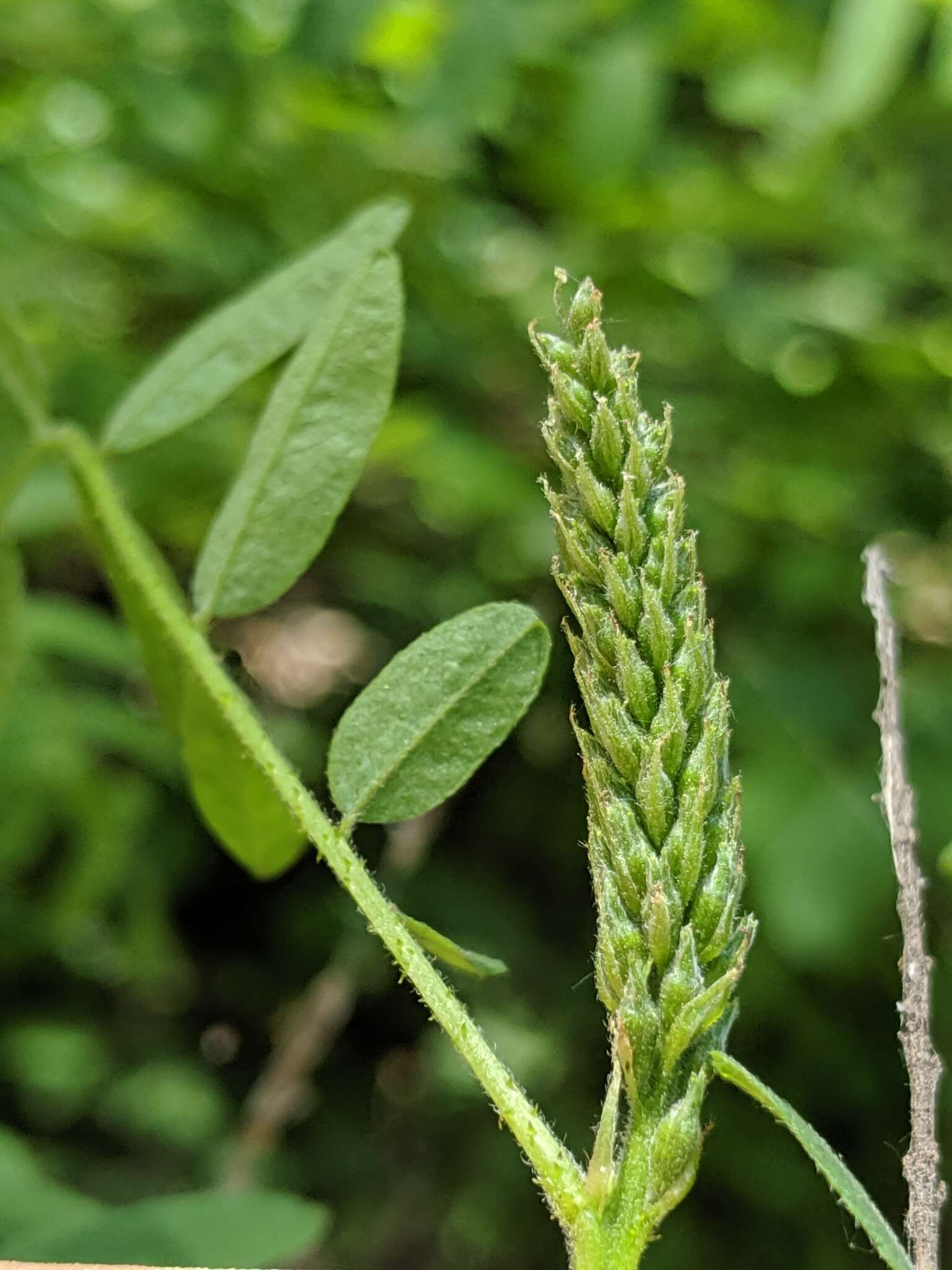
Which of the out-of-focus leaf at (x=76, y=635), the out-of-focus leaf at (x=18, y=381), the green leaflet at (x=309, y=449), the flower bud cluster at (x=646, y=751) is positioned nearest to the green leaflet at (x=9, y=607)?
Result: the out-of-focus leaf at (x=18, y=381)

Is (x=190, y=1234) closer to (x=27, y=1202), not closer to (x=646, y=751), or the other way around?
(x=27, y=1202)

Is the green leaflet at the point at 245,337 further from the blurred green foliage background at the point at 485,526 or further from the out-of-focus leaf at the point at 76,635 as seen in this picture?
the out-of-focus leaf at the point at 76,635

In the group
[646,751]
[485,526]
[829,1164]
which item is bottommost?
[829,1164]

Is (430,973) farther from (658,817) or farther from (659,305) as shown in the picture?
(659,305)

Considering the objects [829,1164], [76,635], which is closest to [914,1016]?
[829,1164]

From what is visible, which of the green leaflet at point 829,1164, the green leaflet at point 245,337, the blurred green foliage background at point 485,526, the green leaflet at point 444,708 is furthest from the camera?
the blurred green foliage background at point 485,526

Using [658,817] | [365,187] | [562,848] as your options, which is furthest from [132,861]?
[658,817]
